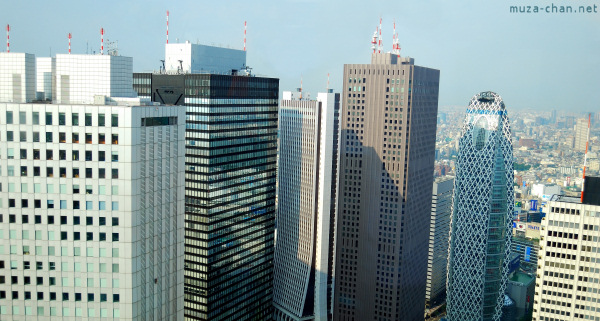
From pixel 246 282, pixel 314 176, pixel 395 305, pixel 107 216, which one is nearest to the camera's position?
pixel 107 216

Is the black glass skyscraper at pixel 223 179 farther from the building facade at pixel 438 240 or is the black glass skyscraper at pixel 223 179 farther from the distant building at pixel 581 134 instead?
the building facade at pixel 438 240

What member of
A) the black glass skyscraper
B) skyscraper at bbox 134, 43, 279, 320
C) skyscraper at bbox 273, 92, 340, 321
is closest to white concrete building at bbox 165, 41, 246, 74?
skyscraper at bbox 134, 43, 279, 320

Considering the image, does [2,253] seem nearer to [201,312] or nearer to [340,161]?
[201,312]

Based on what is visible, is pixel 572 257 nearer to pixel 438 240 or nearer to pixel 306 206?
pixel 306 206

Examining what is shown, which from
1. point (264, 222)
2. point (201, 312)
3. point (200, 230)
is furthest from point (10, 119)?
point (264, 222)

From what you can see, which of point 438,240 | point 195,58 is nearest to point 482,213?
point 438,240
